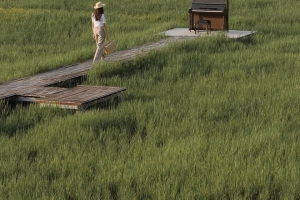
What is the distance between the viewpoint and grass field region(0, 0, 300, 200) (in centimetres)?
507

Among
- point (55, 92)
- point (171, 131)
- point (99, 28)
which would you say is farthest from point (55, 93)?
point (99, 28)

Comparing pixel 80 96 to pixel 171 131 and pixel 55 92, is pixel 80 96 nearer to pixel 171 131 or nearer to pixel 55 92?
pixel 55 92

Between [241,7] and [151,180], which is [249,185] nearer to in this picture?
[151,180]

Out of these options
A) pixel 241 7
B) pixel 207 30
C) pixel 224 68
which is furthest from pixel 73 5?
pixel 224 68

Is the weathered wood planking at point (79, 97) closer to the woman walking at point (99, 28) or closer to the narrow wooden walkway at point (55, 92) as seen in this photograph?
the narrow wooden walkway at point (55, 92)

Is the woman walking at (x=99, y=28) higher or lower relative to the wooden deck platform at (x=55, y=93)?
higher

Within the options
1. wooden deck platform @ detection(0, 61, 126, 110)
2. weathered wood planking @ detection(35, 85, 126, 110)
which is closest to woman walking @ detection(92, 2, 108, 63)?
wooden deck platform @ detection(0, 61, 126, 110)

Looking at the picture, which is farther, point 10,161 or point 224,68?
point 224,68

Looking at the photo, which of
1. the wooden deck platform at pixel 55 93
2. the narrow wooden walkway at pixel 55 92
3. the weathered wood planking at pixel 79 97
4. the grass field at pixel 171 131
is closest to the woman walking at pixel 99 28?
the grass field at pixel 171 131

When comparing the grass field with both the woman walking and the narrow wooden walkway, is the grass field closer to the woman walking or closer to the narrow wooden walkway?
the narrow wooden walkway

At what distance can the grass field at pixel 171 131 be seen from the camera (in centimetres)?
507

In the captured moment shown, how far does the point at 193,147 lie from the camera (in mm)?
6078

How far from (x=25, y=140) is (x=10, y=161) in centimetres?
73

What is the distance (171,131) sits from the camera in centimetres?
683
